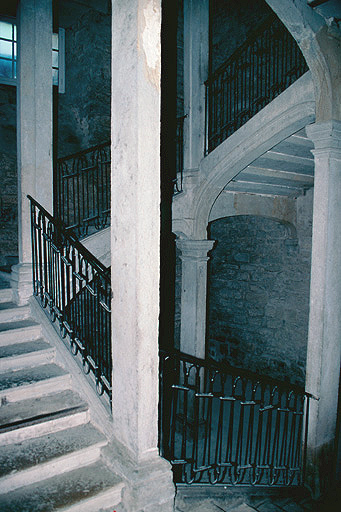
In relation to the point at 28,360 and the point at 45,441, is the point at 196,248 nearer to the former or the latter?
the point at 28,360

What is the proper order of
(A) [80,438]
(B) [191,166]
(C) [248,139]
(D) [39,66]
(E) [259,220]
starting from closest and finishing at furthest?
(A) [80,438] < (D) [39,66] < (C) [248,139] < (B) [191,166] < (E) [259,220]

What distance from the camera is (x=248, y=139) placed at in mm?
4641

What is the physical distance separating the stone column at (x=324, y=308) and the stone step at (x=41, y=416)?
2.41 metres

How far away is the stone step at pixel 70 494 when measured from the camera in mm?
2168

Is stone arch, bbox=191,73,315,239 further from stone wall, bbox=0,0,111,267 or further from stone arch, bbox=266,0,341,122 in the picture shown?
stone wall, bbox=0,0,111,267

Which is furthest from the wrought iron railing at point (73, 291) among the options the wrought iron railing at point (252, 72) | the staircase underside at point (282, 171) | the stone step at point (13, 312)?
the staircase underside at point (282, 171)

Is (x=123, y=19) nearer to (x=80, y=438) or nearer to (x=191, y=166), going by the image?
(x=80, y=438)

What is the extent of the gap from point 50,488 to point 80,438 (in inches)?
15.2

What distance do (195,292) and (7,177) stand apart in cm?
445

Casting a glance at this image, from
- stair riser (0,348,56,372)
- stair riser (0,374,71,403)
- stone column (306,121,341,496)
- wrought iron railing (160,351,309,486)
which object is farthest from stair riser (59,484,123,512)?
stone column (306,121,341,496)

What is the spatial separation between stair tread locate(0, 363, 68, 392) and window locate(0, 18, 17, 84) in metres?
6.77

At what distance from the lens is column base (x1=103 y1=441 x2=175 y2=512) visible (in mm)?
2227

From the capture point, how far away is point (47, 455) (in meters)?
2.47

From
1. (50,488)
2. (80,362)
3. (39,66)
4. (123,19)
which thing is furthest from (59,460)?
(39,66)
